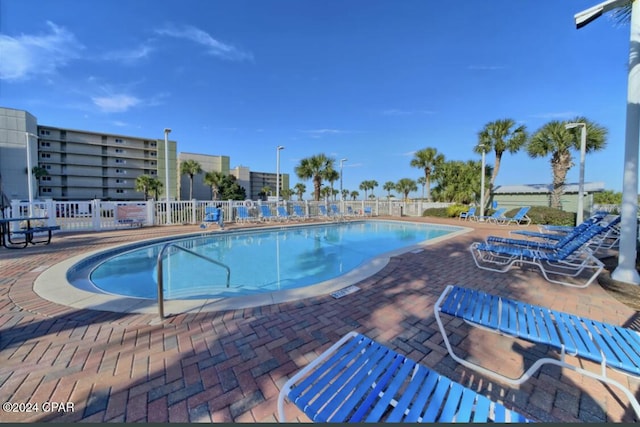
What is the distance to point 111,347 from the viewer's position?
213 cm

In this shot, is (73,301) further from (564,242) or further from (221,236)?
(564,242)

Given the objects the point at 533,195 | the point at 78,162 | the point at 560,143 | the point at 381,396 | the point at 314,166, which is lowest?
the point at 381,396

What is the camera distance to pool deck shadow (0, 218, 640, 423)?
1.55m

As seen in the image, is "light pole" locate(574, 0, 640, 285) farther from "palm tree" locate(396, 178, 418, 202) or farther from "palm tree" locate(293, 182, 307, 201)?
"palm tree" locate(293, 182, 307, 201)

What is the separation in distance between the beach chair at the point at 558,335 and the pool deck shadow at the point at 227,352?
0.63 ft

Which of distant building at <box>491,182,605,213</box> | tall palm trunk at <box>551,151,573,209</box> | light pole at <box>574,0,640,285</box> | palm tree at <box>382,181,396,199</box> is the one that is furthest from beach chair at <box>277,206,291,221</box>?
palm tree at <box>382,181,396,199</box>

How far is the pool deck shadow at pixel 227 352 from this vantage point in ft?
5.09

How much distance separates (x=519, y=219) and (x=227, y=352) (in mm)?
16425

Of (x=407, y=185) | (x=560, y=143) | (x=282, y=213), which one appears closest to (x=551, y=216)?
(x=560, y=143)

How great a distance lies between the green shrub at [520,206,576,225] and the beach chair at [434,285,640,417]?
1571cm

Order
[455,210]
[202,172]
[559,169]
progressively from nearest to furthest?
1. [559,169]
2. [455,210]
3. [202,172]

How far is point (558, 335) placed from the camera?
5.92ft

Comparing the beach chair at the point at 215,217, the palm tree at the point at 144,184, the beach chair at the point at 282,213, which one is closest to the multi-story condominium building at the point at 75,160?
the palm tree at the point at 144,184

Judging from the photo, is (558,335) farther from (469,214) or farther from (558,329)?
(469,214)
